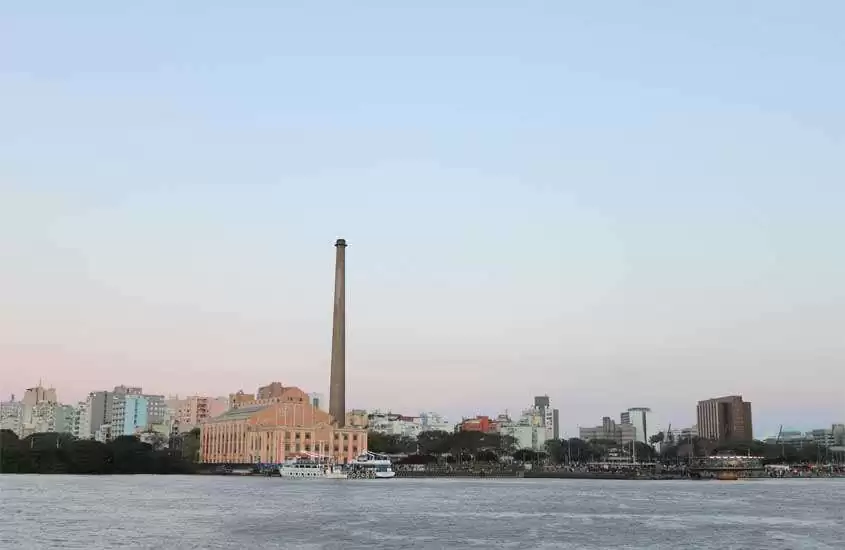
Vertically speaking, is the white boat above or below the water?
above

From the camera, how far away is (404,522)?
259 ft

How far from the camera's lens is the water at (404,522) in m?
63.9

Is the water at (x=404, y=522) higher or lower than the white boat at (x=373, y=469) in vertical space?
lower

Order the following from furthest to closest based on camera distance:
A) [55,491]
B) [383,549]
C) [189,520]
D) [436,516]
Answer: [55,491]
[436,516]
[189,520]
[383,549]

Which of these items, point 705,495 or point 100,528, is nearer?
point 100,528

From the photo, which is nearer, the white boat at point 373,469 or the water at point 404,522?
the water at point 404,522

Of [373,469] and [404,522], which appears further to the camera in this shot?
[373,469]

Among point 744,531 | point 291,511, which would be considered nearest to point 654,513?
point 744,531

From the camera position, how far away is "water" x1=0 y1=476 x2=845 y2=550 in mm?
63875

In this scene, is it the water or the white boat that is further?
the white boat

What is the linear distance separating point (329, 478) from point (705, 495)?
77865 mm

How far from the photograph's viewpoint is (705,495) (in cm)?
13350

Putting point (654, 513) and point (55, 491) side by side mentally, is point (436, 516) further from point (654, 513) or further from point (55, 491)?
point (55, 491)

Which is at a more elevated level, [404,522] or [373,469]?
[373,469]
